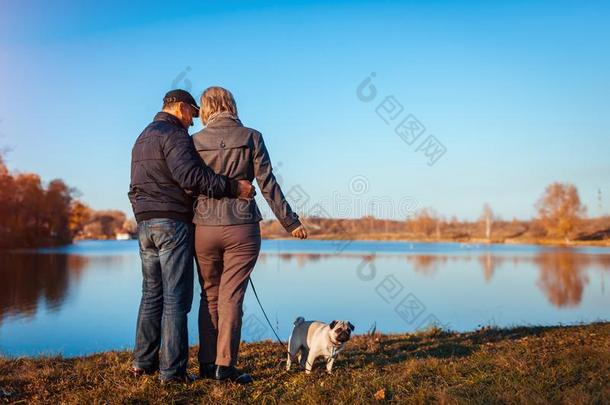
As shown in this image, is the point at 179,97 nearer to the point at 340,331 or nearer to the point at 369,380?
the point at 340,331

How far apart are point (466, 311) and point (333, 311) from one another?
3.77m

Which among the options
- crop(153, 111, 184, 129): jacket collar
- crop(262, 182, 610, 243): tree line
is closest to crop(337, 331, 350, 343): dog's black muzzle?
crop(153, 111, 184, 129): jacket collar

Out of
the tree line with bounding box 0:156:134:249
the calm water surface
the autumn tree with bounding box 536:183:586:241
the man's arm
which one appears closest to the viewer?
the man's arm

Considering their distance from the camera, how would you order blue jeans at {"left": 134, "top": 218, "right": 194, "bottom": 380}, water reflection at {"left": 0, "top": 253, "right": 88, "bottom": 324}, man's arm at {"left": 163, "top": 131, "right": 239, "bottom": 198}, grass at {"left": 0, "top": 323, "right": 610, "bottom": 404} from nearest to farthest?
grass at {"left": 0, "top": 323, "right": 610, "bottom": 404} < man's arm at {"left": 163, "top": 131, "right": 239, "bottom": 198} < blue jeans at {"left": 134, "top": 218, "right": 194, "bottom": 380} < water reflection at {"left": 0, "top": 253, "right": 88, "bottom": 324}

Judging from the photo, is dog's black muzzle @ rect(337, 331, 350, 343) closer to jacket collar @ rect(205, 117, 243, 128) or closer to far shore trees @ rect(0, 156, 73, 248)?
jacket collar @ rect(205, 117, 243, 128)

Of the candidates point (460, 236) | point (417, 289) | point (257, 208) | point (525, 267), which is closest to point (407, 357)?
point (257, 208)

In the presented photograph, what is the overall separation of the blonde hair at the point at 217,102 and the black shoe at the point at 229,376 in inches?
77.9

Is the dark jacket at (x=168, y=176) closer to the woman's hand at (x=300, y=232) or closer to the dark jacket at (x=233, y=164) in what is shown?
the dark jacket at (x=233, y=164)

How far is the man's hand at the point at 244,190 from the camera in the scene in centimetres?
391

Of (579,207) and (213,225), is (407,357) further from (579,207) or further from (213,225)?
(579,207)

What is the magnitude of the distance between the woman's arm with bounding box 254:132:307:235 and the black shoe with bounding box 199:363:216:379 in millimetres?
1273

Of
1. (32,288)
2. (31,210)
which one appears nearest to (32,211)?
(31,210)

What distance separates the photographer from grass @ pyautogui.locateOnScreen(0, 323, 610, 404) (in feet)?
11.4

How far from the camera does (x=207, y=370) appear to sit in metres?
4.11
